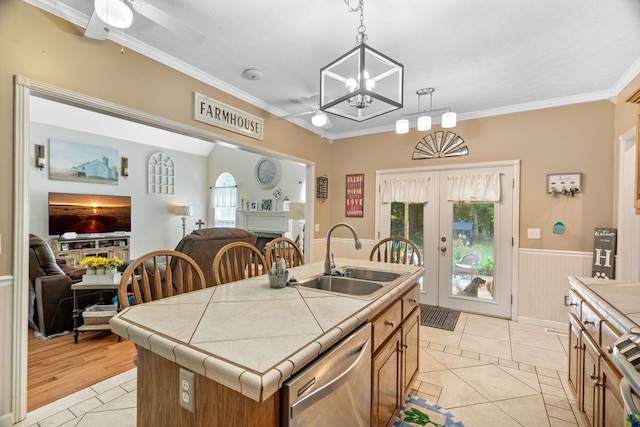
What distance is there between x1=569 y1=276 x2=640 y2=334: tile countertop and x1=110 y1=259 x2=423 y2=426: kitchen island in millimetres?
1000

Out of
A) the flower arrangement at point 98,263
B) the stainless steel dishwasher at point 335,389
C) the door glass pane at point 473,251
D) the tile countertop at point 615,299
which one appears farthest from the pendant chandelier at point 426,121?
the flower arrangement at point 98,263

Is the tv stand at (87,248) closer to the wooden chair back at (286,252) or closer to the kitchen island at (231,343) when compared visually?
the wooden chair back at (286,252)

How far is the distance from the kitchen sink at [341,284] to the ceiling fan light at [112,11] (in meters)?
1.79

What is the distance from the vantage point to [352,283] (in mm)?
2031

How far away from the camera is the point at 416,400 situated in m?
2.18

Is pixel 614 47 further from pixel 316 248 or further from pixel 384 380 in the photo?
pixel 316 248

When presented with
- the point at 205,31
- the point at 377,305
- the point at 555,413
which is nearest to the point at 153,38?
the point at 205,31

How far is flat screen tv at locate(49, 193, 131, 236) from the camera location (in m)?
5.80

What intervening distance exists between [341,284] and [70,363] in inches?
99.4

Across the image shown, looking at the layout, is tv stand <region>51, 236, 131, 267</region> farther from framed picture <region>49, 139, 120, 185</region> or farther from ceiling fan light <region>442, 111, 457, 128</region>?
ceiling fan light <region>442, 111, 457, 128</region>

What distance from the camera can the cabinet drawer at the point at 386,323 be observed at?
1.49 metres

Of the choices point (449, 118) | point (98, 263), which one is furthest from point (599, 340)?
point (98, 263)

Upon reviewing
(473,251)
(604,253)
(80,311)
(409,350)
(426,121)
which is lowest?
(80,311)

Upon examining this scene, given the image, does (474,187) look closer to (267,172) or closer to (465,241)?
(465,241)
